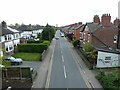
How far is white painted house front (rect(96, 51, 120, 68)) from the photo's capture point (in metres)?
32.1

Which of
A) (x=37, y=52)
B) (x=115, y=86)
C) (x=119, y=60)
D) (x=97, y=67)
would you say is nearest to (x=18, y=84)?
(x=115, y=86)

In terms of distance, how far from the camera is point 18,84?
2278 centimetres

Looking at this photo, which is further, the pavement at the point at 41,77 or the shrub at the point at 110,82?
the pavement at the point at 41,77

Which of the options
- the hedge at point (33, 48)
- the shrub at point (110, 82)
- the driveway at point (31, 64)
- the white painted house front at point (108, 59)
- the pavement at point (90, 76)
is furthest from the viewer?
the hedge at point (33, 48)

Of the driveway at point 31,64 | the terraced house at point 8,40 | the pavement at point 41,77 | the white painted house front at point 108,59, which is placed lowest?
the pavement at point 41,77

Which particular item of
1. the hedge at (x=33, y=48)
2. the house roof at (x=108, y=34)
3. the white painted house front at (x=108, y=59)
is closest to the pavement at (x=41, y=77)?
the white painted house front at (x=108, y=59)

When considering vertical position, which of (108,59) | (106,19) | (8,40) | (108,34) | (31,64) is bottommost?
(31,64)

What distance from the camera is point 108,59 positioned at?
106 feet

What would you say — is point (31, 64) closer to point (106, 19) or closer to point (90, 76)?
point (90, 76)

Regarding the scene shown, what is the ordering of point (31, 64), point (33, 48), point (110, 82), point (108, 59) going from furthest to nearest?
point (33, 48) → point (31, 64) → point (108, 59) → point (110, 82)

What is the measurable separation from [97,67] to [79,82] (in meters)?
8.14

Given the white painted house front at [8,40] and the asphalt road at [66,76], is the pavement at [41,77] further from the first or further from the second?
the white painted house front at [8,40]

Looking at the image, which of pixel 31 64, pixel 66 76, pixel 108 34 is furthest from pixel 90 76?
pixel 108 34

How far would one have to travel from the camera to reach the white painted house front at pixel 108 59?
3206 centimetres
